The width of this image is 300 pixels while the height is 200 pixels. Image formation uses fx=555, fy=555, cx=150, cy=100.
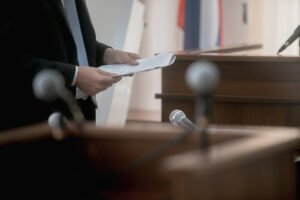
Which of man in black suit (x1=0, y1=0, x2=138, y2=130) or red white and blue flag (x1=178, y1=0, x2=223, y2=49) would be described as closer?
man in black suit (x1=0, y1=0, x2=138, y2=130)

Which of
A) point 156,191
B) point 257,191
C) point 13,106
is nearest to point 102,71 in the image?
point 13,106

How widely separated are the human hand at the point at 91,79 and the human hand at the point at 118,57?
25cm

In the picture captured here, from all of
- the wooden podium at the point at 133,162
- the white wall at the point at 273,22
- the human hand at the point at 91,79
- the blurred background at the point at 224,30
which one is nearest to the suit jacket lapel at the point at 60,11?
the human hand at the point at 91,79

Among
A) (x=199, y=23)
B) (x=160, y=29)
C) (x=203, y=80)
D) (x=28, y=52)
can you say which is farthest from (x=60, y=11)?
(x=160, y=29)

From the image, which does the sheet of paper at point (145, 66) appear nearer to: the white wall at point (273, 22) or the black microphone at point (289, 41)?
the black microphone at point (289, 41)

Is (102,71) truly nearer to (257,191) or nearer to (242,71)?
(257,191)

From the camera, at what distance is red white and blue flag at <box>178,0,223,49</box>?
5871 millimetres

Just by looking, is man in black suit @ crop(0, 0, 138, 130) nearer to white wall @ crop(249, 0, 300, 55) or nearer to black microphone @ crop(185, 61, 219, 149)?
black microphone @ crop(185, 61, 219, 149)

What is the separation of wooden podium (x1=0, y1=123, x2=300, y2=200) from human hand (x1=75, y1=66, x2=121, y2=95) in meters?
0.56

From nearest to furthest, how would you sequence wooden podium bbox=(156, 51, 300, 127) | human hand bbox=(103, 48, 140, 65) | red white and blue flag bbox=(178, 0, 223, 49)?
human hand bbox=(103, 48, 140, 65)
wooden podium bbox=(156, 51, 300, 127)
red white and blue flag bbox=(178, 0, 223, 49)

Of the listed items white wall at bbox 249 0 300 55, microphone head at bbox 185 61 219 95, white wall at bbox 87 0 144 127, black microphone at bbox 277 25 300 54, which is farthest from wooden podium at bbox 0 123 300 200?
white wall at bbox 249 0 300 55

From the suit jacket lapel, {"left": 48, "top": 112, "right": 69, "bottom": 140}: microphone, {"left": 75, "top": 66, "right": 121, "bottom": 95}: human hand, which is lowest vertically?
{"left": 48, "top": 112, "right": 69, "bottom": 140}: microphone

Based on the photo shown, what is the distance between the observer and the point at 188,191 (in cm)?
91

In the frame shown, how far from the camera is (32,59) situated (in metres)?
1.79
